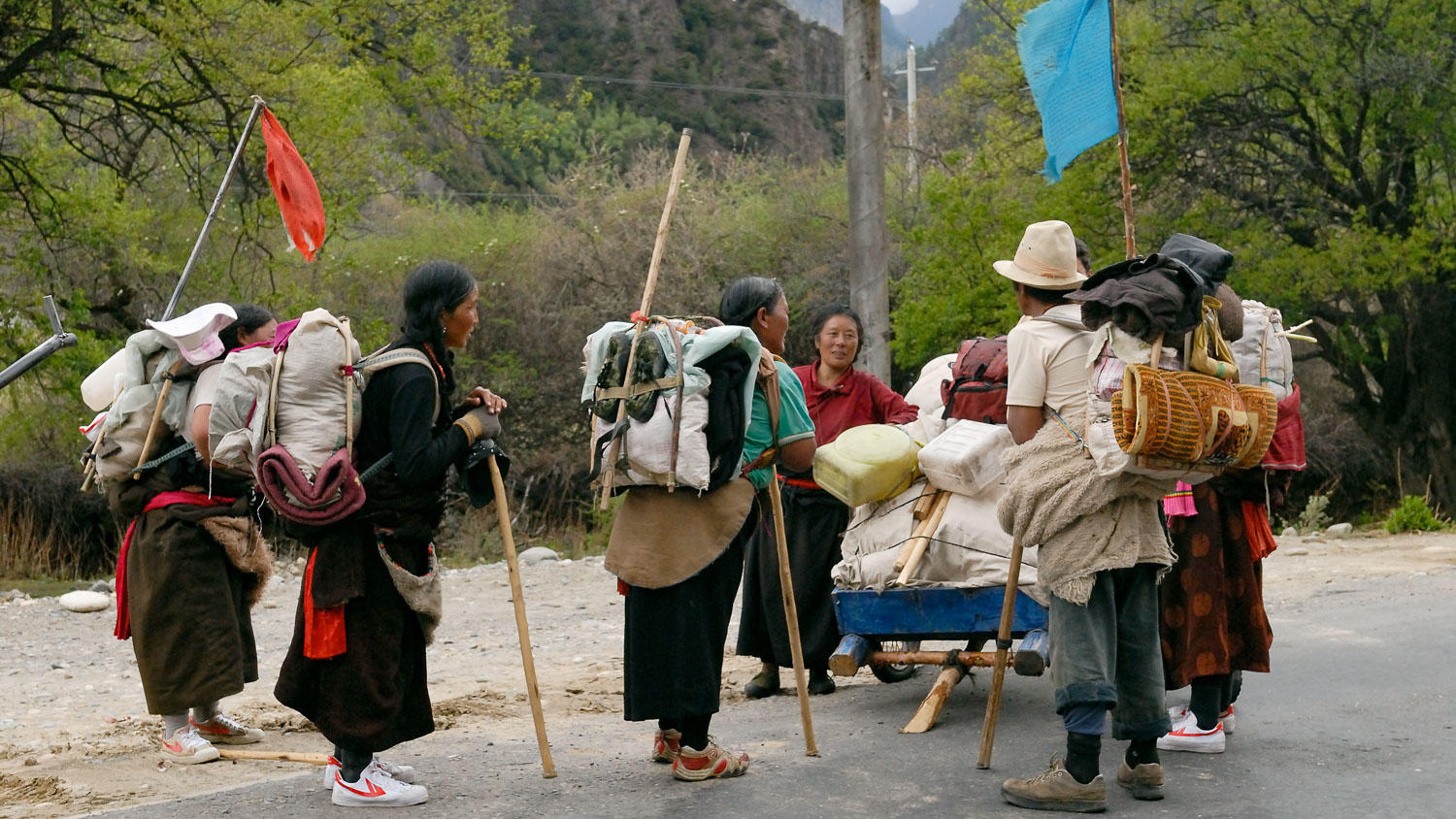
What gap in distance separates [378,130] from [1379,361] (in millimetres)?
14337

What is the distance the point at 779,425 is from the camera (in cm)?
568

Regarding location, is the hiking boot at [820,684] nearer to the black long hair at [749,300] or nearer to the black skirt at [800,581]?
Result: the black skirt at [800,581]

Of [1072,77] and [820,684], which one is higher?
[1072,77]

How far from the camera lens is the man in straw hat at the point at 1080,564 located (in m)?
4.93

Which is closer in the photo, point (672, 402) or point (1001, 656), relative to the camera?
point (672, 402)

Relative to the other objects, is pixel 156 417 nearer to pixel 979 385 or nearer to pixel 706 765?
pixel 706 765

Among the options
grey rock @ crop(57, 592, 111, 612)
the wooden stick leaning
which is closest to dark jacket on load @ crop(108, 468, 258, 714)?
the wooden stick leaning

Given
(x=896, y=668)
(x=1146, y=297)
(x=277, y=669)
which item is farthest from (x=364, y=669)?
(x=277, y=669)

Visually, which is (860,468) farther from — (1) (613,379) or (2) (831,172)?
(2) (831,172)

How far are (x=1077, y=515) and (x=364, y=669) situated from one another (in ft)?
8.48

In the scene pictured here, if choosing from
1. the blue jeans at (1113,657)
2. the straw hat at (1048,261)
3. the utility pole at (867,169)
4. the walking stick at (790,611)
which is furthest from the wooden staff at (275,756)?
the utility pole at (867,169)

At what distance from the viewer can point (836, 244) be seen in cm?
2356

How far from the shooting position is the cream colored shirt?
5.08 metres

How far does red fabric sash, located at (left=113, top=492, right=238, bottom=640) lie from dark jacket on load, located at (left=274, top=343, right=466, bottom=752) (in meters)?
1.18
